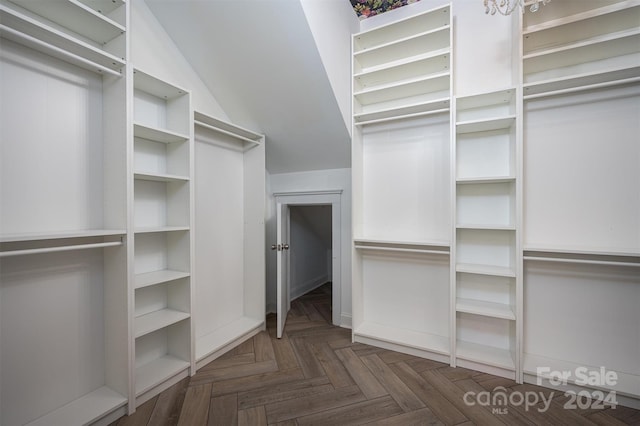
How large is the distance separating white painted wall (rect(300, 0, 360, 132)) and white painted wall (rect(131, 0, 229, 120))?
113 centimetres

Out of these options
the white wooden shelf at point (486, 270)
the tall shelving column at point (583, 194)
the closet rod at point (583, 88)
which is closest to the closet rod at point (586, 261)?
the tall shelving column at point (583, 194)

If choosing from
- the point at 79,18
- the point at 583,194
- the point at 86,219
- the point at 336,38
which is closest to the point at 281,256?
the point at 86,219

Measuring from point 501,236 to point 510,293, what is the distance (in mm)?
474

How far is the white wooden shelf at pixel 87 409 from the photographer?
1500 mm

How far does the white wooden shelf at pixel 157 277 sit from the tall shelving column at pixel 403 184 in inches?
60.4

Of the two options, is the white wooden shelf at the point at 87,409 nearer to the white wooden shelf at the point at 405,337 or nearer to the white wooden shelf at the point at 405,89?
the white wooden shelf at the point at 405,337

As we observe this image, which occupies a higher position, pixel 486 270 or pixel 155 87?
pixel 155 87

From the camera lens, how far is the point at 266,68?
2.29 metres

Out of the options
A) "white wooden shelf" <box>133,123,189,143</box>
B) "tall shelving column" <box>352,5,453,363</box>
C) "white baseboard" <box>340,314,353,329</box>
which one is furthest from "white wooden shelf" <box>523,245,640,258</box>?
"white wooden shelf" <box>133,123,189,143</box>

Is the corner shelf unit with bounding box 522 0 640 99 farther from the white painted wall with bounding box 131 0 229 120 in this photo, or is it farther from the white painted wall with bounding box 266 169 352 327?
the white painted wall with bounding box 131 0 229 120

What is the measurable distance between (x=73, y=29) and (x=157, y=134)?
28.6 inches

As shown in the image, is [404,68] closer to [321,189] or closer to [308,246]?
[321,189]

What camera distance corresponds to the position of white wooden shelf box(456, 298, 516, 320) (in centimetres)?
205

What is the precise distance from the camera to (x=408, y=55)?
2557 millimetres
